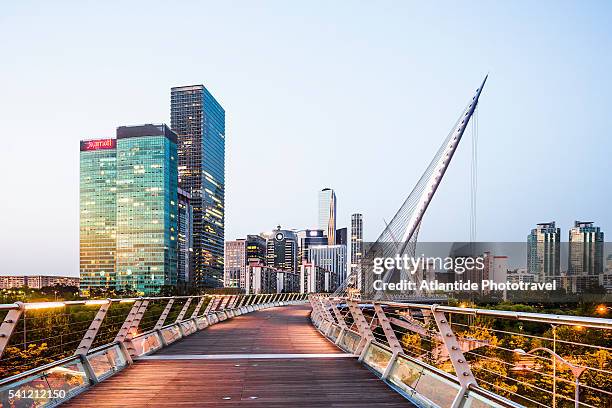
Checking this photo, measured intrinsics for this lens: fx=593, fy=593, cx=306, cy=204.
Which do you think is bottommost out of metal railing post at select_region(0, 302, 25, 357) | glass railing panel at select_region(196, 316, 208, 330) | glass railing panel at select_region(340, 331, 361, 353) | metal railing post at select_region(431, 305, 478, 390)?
glass railing panel at select_region(196, 316, 208, 330)

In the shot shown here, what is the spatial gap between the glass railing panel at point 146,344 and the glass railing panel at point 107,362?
861 mm

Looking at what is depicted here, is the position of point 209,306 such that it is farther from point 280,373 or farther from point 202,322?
point 280,373

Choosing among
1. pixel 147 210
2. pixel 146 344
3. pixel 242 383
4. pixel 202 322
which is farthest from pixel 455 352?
pixel 147 210

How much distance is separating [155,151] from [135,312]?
183466mm

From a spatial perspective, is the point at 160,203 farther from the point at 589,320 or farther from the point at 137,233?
the point at 589,320

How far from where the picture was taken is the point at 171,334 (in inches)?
546

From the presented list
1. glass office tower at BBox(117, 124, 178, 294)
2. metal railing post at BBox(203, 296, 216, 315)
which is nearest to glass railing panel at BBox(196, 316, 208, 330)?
metal railing post at BBox(203, 296, 216, 315)

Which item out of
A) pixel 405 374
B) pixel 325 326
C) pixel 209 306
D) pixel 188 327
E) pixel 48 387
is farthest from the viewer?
pixel 209 306

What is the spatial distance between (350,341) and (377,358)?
2839 millimetres

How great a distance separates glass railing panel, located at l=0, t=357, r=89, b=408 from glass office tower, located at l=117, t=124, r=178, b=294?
18132 centimetres

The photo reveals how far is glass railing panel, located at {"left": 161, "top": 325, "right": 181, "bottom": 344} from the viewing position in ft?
42.9

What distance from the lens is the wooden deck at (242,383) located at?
21.1 ft

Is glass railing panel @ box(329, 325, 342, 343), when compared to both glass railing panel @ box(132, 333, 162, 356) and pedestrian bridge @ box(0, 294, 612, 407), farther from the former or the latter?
glass railing panel @ box(132, 333, 162, 356)

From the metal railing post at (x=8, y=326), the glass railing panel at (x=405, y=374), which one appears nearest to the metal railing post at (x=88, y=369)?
the metal railing post at (x=8, y=326)
